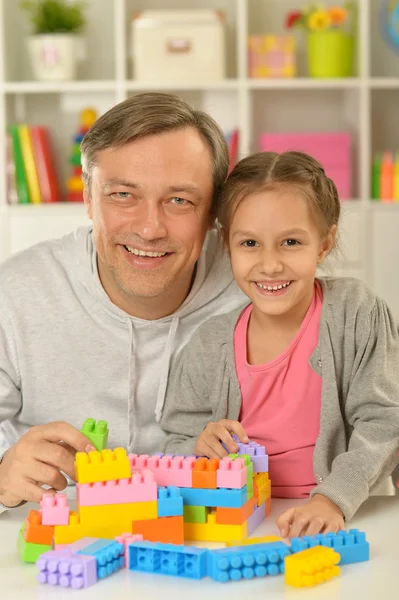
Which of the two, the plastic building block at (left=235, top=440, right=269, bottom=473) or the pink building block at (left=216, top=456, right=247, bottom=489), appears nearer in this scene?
the pink building block at (left=216, top=456, right=247, bottom=489)

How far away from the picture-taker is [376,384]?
1.44 metres

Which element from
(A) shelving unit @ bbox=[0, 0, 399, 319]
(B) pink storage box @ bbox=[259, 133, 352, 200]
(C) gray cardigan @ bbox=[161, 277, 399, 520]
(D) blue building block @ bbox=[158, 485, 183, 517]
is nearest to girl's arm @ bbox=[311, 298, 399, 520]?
(C) gray cardigan @ bbox=[161, 277, 399, 520]

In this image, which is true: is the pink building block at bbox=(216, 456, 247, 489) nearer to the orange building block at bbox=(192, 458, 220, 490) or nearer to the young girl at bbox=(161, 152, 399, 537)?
the orange building block at bbox=(192, 458, 220, 490)

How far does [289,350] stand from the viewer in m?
1.53

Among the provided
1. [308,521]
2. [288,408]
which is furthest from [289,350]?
[308,521]

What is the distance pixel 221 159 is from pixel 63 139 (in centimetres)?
254

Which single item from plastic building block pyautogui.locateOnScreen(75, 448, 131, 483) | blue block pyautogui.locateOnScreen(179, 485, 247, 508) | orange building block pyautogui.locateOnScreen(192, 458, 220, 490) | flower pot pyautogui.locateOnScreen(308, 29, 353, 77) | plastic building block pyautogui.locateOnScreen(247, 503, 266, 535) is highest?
flower pot pyautogui.locateOnScreen(308, 29, 353, 77)

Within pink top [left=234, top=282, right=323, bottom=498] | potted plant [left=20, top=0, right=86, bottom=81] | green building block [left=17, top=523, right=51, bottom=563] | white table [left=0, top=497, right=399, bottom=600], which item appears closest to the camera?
white table [left=0, top=497, right=399, bottom=600]

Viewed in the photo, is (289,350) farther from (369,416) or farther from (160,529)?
(160,529)

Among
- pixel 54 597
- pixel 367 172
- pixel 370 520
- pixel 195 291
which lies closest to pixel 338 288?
pixel 195 291

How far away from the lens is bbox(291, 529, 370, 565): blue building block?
3.62 ft

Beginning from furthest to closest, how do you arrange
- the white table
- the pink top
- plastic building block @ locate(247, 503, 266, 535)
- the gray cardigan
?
the pink top, the gray cardigan, plastic building block @ locate(247, 503, 266, 535), the white table

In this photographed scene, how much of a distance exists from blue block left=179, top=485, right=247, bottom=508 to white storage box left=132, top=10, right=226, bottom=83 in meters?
2.83

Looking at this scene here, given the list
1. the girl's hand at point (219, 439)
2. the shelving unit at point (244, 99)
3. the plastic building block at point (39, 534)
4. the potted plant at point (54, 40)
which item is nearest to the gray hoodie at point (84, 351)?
the girl's hand at point (219, 439)
